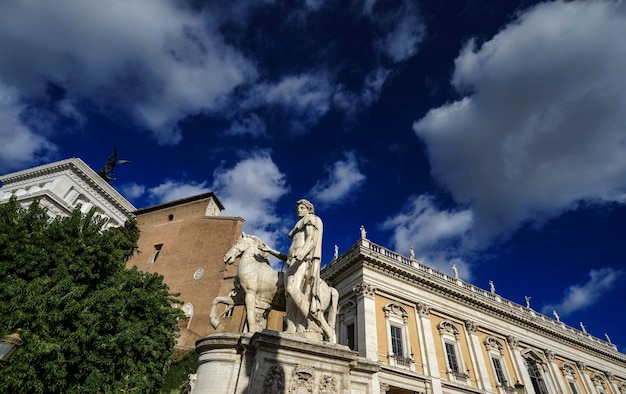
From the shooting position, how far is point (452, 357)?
2091 centimetres

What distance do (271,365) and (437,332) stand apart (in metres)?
19.6

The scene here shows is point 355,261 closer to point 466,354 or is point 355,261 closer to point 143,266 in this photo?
point 466,354

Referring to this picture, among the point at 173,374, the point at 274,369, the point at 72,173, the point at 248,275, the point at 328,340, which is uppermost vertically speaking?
the point at 72,173

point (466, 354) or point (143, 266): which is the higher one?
point (143, 266)

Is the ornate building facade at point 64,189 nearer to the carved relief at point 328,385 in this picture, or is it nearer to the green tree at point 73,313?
the green tree at point 73,313

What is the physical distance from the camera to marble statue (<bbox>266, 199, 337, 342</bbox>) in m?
5.10

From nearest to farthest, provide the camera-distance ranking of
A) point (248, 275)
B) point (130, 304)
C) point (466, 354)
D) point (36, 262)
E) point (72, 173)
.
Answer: point (248, 275) < point (36, 262) < point (130, 304) < point (466, 354) < point (72, 173)

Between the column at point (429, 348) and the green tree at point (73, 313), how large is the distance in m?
13.2

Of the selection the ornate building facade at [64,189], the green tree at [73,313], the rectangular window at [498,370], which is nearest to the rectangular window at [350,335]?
the green tree at [73,313]

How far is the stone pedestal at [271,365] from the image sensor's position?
4.25 m

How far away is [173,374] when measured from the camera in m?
20.3

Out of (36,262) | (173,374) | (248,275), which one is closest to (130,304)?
(36,262)

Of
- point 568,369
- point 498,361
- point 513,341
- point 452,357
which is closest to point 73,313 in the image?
point 452,357

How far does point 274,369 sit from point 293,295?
3.47 feet
